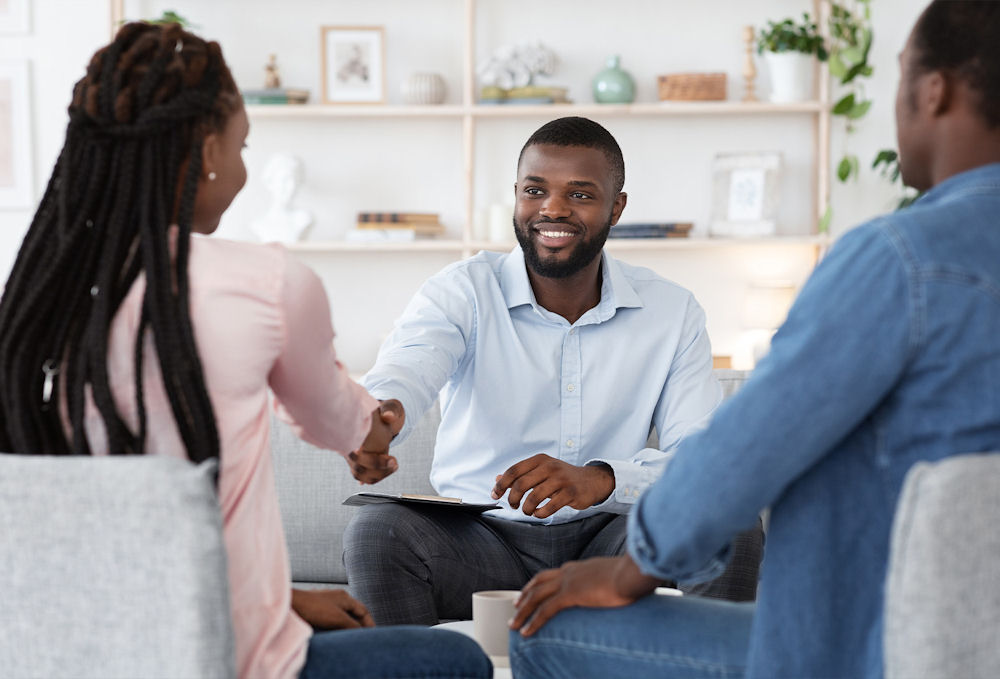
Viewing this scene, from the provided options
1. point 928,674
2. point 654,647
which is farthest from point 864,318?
point 654,647

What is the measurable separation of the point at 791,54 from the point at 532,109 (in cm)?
101

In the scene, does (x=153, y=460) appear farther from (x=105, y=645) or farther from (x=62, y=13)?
(x=62, y=13)

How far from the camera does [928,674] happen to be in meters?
0.80

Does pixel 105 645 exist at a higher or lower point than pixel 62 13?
lower

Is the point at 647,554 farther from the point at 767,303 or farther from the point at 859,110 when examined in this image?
the point at 859,110

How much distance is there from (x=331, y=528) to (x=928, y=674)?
5.11 feet

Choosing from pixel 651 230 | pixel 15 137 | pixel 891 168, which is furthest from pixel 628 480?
pixel 15 137

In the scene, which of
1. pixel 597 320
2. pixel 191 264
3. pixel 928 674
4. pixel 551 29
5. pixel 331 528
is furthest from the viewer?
pixel 551 29

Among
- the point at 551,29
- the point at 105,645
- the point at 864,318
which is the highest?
the point at 551,29

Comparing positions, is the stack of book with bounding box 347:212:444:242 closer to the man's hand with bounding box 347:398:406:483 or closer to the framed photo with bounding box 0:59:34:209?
the framed photo with bounding box 0:59:34:209

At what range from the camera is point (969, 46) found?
93 cm

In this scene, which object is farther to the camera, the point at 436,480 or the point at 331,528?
the point at 331,528

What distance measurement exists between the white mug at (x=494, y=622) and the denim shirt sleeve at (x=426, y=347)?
485mm

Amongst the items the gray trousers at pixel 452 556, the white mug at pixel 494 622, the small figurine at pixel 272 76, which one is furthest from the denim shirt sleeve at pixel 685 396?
the small figurine at pixel 272 76
